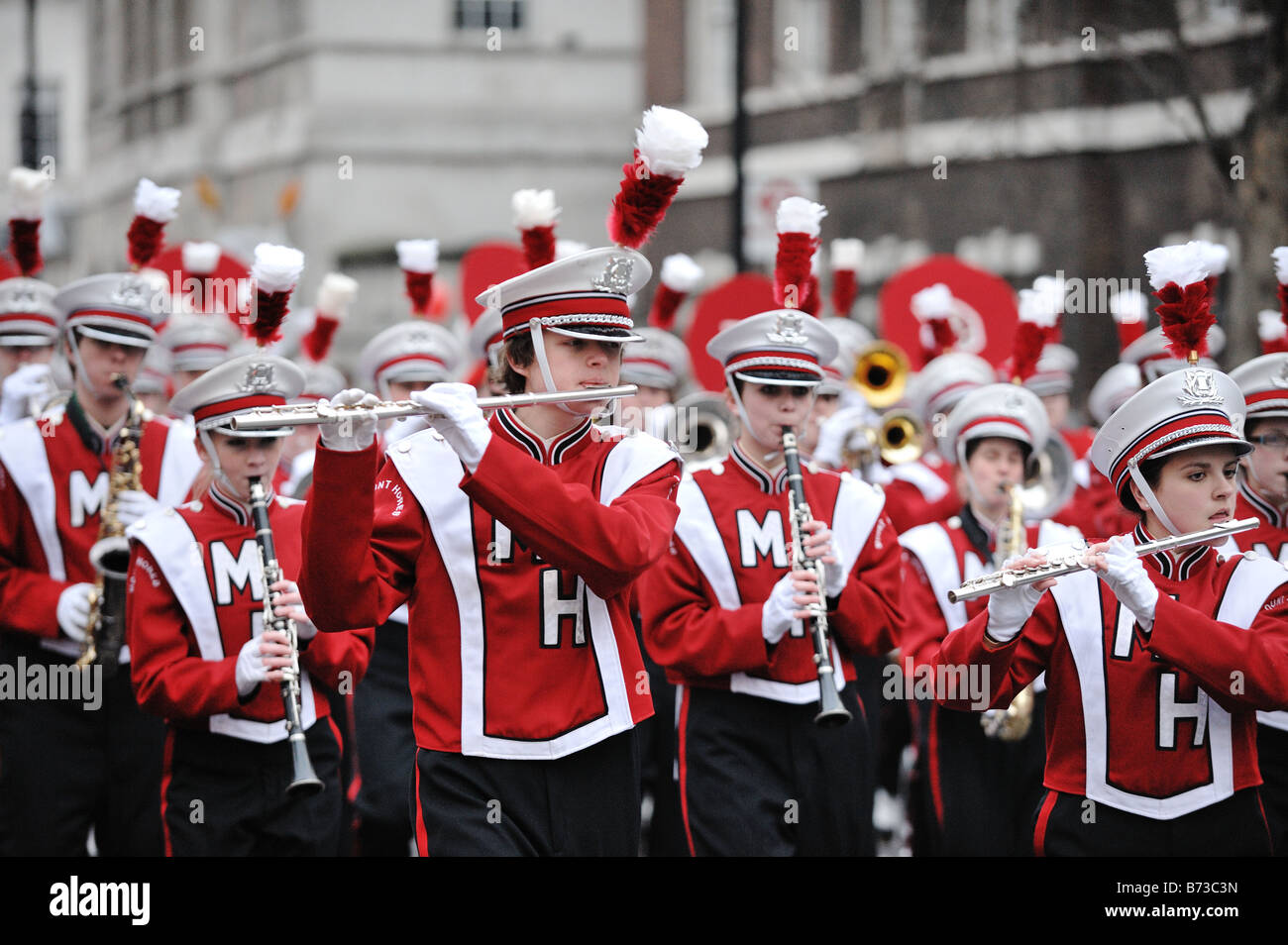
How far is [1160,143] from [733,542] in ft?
46.0

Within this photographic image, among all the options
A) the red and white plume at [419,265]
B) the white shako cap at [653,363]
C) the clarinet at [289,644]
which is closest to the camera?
the clarinet at [289,644]

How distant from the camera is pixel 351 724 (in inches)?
337

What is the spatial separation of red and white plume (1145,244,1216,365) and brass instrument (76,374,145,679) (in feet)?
12.1

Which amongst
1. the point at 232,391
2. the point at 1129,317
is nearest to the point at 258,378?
the point at 232,391

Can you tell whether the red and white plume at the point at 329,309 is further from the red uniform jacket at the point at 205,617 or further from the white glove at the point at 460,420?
the white glove at the point at 460,420

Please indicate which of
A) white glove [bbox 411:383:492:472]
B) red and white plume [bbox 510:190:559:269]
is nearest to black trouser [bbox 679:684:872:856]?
red and white plume [bbox 510:190:559:269]

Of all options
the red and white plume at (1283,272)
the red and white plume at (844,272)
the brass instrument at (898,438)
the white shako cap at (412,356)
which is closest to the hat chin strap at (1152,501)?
the red and white plume at (1283,272)

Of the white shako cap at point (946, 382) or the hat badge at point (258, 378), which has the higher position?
the white shako cap at point (946, 382)

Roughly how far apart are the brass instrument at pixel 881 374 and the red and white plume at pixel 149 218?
5.11 meters

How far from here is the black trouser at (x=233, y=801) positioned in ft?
20.9

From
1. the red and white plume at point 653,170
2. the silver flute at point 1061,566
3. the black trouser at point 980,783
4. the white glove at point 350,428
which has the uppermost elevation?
the red and white plume at point 653,170

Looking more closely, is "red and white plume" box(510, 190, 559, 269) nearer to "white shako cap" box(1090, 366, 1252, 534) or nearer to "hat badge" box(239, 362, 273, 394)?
"hat badge" box(239, 362, 273, 394)

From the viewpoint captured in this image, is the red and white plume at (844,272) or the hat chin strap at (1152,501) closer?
the hat chin strap at (1152,501)

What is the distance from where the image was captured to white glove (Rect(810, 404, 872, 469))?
10.1 metres
